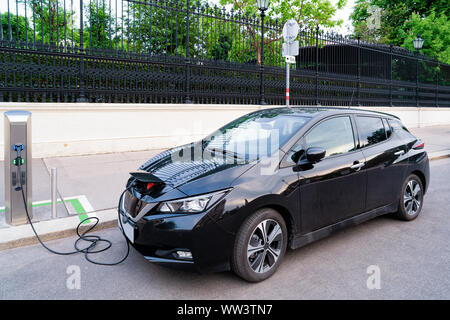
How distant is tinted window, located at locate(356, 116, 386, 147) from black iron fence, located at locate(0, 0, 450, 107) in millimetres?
1921

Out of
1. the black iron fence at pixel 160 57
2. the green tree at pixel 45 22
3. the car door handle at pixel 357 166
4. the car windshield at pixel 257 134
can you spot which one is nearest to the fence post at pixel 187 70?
the black iron fence at pixel 160 57

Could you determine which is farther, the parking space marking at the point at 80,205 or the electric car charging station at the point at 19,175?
the parking space marking at the point at 80,205

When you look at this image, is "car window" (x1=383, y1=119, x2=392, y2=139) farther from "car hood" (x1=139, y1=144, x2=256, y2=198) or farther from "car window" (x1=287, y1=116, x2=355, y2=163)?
"car hood" (x1=139, y1=144, x2=256, y2=198)

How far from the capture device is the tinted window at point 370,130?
4453 millimetres

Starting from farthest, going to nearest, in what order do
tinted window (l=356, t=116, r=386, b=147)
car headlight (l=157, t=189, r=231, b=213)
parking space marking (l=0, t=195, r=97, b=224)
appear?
parking space marking (l=0, t=195, r=97, b=224)
tinted window (l=356, t=116, r=386, b=147)
car headlight (l=157, t=189, r=231, b=213)

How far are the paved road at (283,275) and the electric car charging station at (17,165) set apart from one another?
1.86ft

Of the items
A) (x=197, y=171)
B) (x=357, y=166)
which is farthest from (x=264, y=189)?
(x=357, y=166)

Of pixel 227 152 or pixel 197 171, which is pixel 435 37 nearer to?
pixel 227 152

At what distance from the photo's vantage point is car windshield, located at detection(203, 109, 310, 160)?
3.72 m

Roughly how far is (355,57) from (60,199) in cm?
1347

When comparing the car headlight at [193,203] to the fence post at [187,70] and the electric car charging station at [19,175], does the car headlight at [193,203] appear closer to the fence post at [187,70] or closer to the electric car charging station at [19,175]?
the electric car charging station at [19,175]

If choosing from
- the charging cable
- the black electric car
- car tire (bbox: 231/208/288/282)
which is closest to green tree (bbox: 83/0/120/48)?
the charging cable

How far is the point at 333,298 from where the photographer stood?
3.01 meters
